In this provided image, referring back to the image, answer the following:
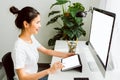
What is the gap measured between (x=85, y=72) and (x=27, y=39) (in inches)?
21.8

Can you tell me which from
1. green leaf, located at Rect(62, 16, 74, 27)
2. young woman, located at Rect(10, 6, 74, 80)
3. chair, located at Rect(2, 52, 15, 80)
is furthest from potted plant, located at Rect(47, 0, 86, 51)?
chair, located at Rect(2, 52, 15, 80)

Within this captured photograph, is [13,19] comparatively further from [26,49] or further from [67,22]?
[26,49]

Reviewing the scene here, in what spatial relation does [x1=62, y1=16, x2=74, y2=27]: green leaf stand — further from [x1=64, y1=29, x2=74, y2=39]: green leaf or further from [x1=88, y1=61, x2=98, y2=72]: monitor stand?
[x1=88, y1=61, x2=98, y2=72]: monitor stand

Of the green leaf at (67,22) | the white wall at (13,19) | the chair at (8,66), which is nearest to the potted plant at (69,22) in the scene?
the green leaf at (67,22)

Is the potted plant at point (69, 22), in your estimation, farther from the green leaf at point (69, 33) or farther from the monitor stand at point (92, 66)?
the monitor stand at point (92, 66)

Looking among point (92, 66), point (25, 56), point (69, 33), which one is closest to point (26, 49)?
point (25, 56)

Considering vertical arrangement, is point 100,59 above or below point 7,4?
below

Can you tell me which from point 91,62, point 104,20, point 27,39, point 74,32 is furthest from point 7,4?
point 104,20

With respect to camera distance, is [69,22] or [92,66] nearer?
[92,66]

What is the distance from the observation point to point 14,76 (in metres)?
1.62

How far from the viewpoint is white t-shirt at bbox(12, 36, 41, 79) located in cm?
143

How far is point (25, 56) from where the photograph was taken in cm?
153

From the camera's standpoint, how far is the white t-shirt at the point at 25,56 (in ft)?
4.69

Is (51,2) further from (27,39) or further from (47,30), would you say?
(27,39)
